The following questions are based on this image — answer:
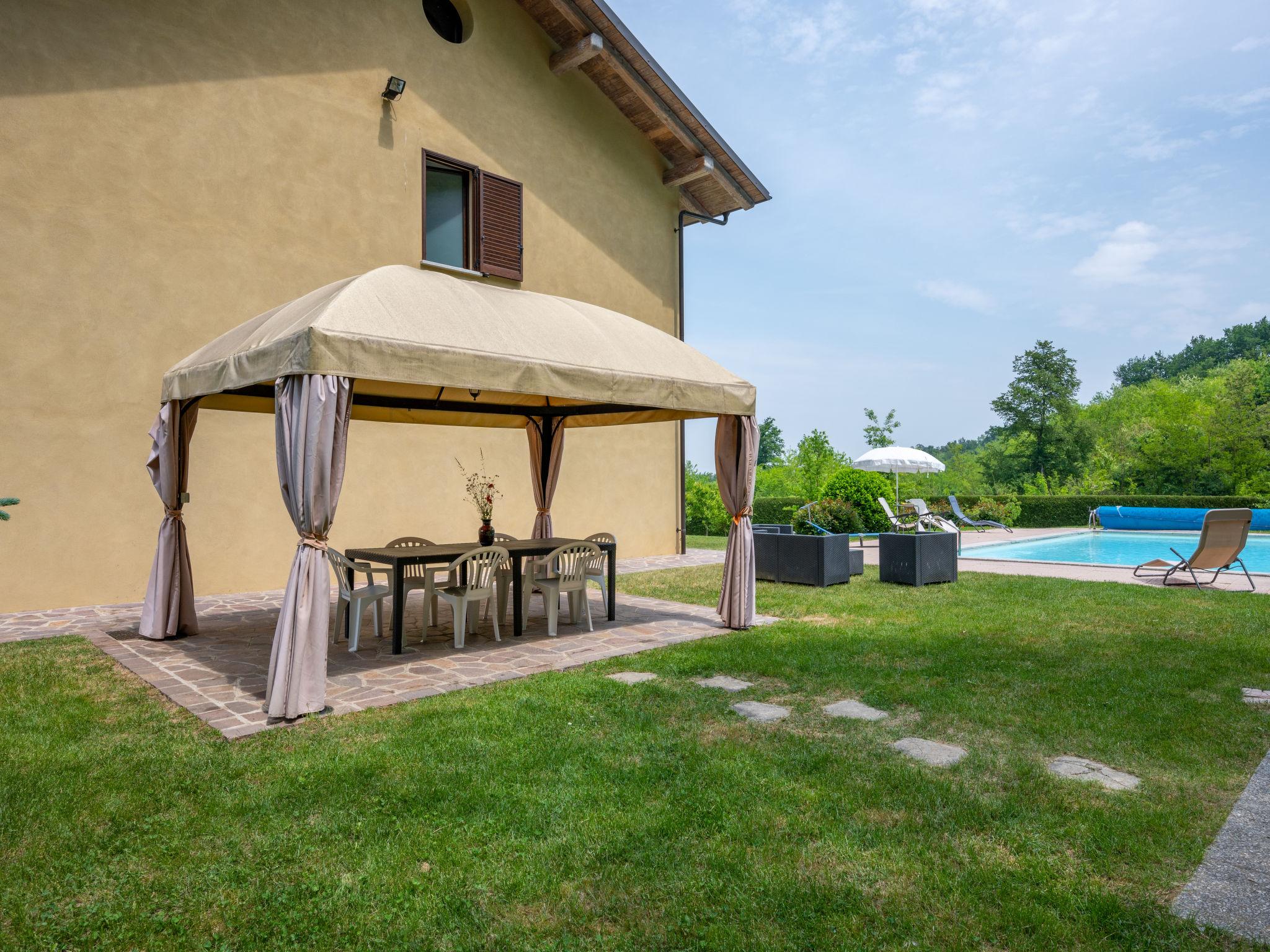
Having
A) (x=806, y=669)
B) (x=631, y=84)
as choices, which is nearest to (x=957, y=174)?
(x=631, y=84)

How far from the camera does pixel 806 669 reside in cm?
545

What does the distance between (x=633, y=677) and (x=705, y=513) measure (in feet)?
56.1

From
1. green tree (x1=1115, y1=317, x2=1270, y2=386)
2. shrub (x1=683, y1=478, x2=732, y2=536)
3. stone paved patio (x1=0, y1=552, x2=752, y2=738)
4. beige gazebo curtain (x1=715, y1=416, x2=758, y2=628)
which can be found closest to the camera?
stone paved patio (x1=0, y1=552, x2=752, y2=738)

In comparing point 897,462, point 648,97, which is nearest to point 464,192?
point 648,97

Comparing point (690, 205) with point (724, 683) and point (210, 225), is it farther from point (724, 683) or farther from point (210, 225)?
point (724, 683)

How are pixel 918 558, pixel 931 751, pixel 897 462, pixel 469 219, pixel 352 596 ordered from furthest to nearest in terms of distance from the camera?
pixel 897 462 → pixel 469 219 → pixel 918 558 → pixel 352 596 → pixel 931 751

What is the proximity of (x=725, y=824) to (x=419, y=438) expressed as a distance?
26.3 ft

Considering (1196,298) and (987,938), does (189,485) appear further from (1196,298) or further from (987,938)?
(1196,298)

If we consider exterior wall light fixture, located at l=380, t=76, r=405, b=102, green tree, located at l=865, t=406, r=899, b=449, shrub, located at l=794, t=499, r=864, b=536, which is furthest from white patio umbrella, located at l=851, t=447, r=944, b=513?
green tree, located at l=865, t=406, r=899, b=449

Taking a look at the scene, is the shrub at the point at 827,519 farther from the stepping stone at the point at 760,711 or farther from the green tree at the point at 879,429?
the green tree at the point at 879,429

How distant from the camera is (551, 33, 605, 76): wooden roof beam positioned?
10984mm

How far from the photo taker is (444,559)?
20.9 ft

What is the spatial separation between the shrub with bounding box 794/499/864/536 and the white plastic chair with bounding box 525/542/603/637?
13.7 feet

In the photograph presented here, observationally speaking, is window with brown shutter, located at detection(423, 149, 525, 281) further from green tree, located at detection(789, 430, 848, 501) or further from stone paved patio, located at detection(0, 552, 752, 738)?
green tree, located at detection(789, 430, 848, 501)
